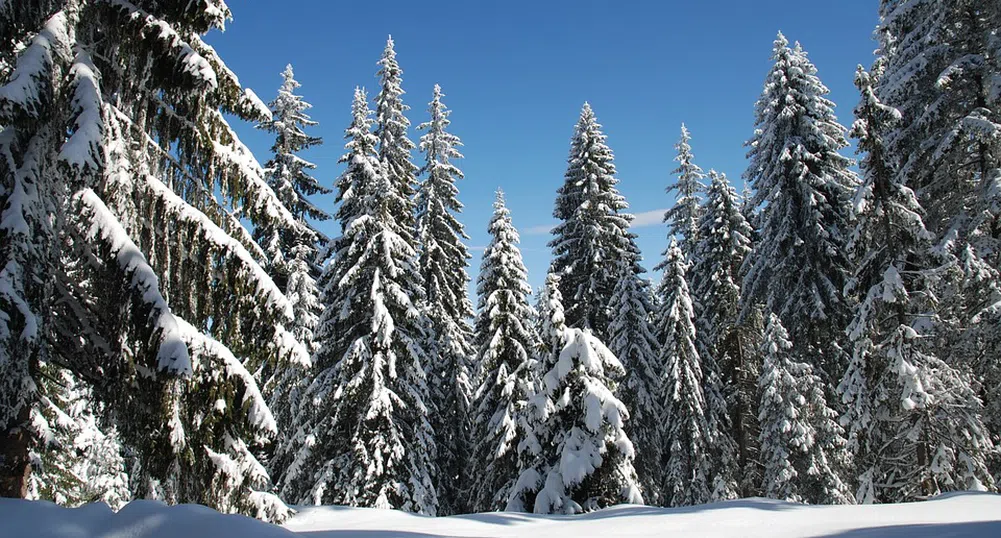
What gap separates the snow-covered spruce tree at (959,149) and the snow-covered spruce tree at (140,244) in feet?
42.5

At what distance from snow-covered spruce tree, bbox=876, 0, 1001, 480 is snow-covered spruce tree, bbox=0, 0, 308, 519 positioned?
42.5 feet

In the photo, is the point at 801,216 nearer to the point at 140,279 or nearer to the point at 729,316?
the point at 729,316

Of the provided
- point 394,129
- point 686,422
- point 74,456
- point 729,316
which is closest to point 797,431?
point 686,422

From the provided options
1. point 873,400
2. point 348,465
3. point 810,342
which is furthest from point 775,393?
point 348,465

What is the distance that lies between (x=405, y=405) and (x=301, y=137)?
1311 centimetres

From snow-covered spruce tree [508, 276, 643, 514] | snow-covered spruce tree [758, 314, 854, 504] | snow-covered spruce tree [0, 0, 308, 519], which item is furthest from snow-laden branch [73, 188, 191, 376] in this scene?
snow-covered spruce tree [758, 314, 854, 504]

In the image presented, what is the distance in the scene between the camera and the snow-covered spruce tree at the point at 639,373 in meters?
22.4

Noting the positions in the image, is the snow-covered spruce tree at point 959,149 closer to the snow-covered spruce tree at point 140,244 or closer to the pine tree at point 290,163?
the snow-covered spruce tree at point 140,244

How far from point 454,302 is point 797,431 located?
14394 millimetres

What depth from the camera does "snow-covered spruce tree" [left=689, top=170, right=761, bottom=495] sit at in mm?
23594

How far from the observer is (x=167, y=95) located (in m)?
7.28

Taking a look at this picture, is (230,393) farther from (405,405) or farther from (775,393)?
(775,393)

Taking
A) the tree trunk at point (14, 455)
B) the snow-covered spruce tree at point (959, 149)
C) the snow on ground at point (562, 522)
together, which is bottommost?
the snow on ground at point (562, 522)

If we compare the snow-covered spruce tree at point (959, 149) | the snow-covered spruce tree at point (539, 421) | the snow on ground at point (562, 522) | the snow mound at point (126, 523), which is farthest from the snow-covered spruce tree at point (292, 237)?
the snow-covered spruce tree at point (959, 149)
